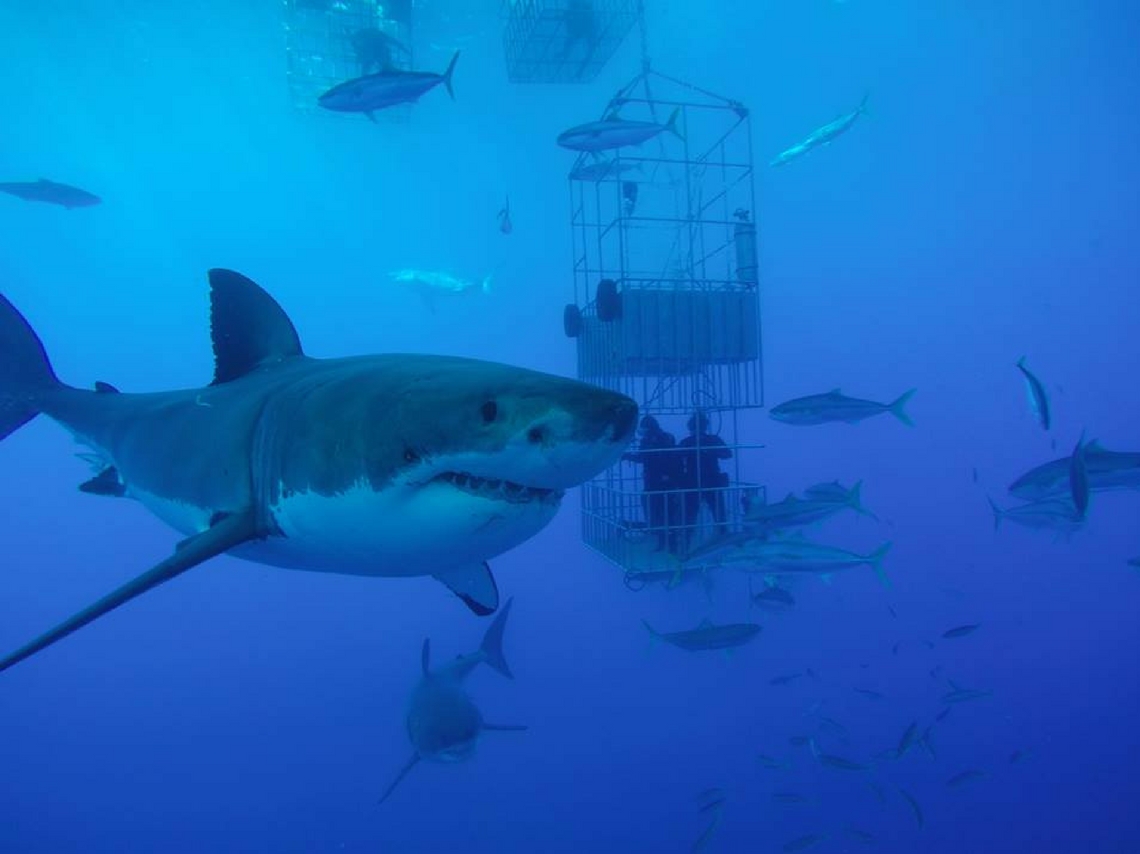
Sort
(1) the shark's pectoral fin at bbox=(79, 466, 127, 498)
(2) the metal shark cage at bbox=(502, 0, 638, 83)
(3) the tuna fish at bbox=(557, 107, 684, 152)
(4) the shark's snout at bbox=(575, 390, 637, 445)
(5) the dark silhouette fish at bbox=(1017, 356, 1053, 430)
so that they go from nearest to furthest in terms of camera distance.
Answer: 1. (4) the shark's snout at bbox=(575, 390, 637, 445)
2. (1) the shark's pectoral fin at bbox=(79, 466, 127, 498)
3. (5) the dark silhouette fish at bbox=(1017, 356, 1053, 430)
4. (3) the tuna fish at bbox=(557, 107, 684, 152)
5. (2) the metal shark cage at bbox=(502, 0, 638, 83)

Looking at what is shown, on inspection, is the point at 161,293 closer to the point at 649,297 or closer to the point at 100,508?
the point at 100,508

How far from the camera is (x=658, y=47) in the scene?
16562 mm

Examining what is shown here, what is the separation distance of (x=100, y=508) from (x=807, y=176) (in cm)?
2201

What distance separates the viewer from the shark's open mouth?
136cm

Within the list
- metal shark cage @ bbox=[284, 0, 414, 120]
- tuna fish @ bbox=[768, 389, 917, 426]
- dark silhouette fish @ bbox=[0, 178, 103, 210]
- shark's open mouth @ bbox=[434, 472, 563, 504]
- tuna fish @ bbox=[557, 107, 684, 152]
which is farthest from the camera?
metal shark cage @ bbox=[284, 0, 414, 120]

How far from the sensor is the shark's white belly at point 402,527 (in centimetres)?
138

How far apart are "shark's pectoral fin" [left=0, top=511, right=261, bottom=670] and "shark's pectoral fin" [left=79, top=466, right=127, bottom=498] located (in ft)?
5.05

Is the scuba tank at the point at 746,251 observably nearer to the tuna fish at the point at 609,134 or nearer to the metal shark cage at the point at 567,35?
the tuna fish at the point at 609,134

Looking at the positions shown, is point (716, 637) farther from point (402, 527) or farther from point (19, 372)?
point (19, 372)

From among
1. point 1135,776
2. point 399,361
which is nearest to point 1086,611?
point 1135,776

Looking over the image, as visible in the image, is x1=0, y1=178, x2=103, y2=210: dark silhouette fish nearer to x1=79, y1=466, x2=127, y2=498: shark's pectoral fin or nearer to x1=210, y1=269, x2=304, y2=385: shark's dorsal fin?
x1=79, y1=466, x2=127, y2=498: shark's pectoral fin

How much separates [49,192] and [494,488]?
9.98 metres

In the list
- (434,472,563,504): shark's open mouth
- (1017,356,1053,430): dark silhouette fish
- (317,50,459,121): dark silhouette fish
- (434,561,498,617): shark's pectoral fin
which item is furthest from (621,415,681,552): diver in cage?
(434,472,563,504): shark's open mouth

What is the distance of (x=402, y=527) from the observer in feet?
4.78
